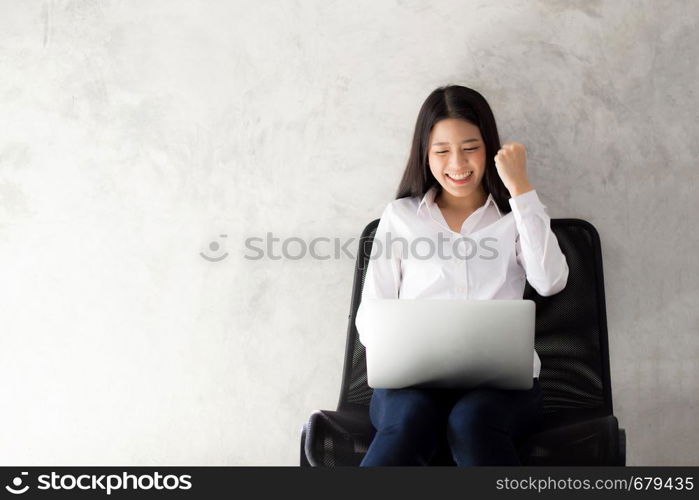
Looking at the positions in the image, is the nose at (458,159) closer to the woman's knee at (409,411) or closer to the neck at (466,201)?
the neck at (466,201)

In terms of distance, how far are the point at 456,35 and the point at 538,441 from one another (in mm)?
1187

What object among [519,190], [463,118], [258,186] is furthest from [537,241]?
[258,186]

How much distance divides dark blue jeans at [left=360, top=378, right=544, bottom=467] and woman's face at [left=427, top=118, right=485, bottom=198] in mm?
558

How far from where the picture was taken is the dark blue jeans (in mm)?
1521

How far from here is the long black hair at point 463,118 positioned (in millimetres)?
2004

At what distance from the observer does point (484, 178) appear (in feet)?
6.74

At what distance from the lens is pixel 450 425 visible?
1.57m

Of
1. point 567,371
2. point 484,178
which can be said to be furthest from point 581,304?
point 484,178

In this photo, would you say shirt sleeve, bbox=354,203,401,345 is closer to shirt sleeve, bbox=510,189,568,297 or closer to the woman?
the woman

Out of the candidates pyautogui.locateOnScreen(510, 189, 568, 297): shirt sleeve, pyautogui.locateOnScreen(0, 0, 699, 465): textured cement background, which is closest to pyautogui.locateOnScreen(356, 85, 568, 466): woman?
pyautogui.locateOnScreen(510, 189, 568, 297): shirt sleeve
